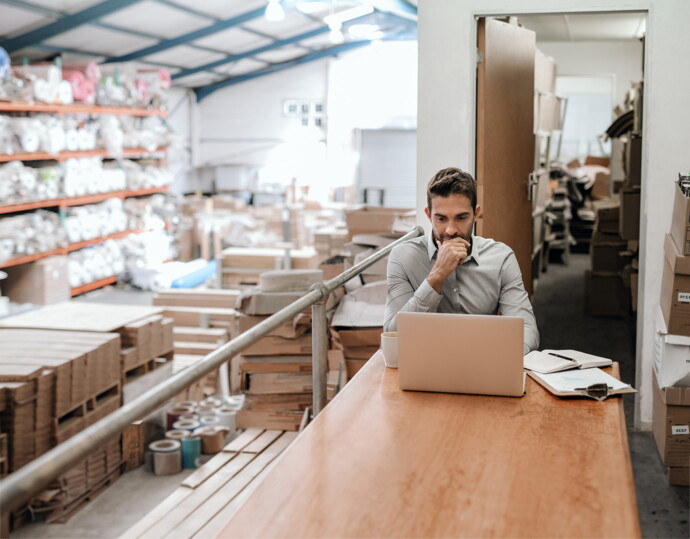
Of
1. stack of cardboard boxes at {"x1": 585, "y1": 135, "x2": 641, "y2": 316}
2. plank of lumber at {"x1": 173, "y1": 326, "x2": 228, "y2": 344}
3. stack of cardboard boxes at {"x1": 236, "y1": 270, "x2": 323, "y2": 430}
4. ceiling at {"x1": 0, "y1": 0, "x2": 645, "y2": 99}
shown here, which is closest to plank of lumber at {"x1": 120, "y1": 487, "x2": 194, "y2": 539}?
stack of cardboard boxes at {"x1": 236, "y1": 270, "x2": 323, "y2": 430}

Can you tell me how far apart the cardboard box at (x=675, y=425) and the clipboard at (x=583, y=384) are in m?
1.71

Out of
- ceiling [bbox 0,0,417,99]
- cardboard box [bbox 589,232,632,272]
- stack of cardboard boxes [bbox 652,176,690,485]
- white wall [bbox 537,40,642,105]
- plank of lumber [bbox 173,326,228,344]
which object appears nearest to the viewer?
stack of cardboard boxes [bbox 652,176,690,485]

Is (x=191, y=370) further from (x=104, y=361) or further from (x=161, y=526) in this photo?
(x=104, y=361)

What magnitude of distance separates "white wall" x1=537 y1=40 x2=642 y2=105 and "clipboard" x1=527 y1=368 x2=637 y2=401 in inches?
432

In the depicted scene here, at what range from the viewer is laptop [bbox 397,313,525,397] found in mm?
1892

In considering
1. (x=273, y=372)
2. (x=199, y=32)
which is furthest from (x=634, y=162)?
(x=199, y=32)

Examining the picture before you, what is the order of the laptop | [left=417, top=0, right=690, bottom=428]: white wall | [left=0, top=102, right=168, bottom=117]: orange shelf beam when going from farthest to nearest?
[left=0, top=102, right=168, bottom=117]: orange shelf beam
[left=417, top=0, right=690, bottom=428]: white wall
the laptop

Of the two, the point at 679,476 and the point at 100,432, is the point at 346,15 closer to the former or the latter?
the point at 679,476

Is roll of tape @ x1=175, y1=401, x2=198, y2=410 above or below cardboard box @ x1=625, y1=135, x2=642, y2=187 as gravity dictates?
below

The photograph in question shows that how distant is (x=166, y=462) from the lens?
4.69 m

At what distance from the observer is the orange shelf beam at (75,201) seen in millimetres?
8629

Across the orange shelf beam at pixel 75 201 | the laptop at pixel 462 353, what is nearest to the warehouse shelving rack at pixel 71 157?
the orange shelf beam at pixel 75 201

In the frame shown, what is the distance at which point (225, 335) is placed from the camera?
252 inches

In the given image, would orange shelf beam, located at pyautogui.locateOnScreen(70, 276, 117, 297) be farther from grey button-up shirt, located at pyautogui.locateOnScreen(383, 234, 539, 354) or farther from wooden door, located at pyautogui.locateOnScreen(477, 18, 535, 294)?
grey button-up shirt, located at pyautogui.locateOnScreen(383, 234, 539, 354)
